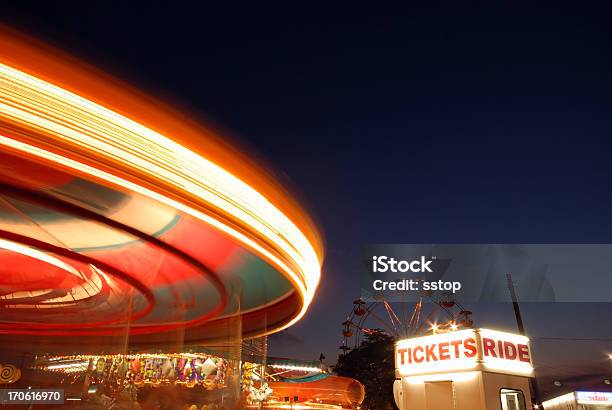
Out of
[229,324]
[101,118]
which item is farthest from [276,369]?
[101,118]

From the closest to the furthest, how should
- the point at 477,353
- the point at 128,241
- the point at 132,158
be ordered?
the point at 132,158 → the point at 128,241 → the point at 477,353

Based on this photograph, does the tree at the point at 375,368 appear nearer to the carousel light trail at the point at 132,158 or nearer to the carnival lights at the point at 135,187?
the carnival lights at the point at 135,187

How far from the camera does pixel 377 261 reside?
68.2ft

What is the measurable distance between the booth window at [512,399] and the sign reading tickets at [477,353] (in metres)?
0.33

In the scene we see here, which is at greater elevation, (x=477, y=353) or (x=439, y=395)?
(x=477, y=353)

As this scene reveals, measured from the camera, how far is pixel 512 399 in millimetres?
8945

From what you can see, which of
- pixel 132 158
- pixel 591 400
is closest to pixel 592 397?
pixel 591 400

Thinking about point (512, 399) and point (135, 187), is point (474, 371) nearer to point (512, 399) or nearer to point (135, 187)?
point (512, 399)

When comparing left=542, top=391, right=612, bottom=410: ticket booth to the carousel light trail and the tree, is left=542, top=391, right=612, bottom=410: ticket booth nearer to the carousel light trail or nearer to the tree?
the tree

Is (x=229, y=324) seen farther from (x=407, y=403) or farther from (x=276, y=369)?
(x=276, y=369)

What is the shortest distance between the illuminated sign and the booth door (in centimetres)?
1917

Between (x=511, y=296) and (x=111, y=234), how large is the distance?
20704mm

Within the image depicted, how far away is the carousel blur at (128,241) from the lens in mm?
5090

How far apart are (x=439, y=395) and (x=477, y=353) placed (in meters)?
1.63
